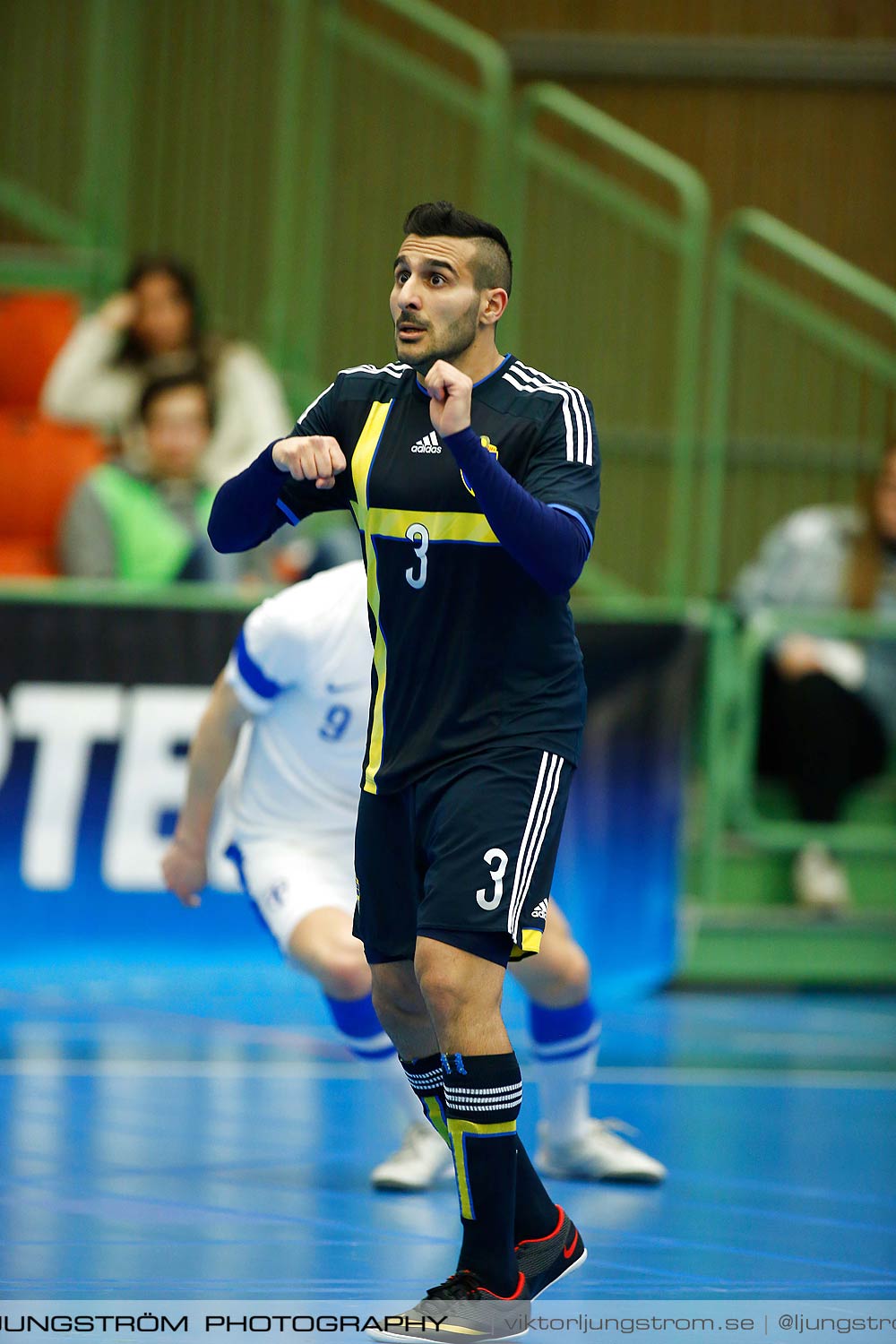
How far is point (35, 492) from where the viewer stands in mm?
8977

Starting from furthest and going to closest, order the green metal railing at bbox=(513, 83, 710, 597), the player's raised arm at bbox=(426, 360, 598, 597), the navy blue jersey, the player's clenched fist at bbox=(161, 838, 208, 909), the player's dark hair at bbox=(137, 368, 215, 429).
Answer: the green metal railing at bbox=(513, 83, 710, 597)
the player's dark hair at bbox=(137, 368, 215, 429)
the player's clenched fist at bbox=(161, 838, 208, 909)
the navy blue jersey
the player's raised arm at bbox=(426, 360, 598, 597)

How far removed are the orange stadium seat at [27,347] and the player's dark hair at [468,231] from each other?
6.60 meters

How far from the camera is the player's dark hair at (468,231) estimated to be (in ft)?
12.0

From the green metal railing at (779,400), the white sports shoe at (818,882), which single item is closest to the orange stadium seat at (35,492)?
the green metal railing at (779,400)

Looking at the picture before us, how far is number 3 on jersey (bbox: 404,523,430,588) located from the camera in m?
3.65

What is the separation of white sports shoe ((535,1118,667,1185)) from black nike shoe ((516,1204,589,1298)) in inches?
45.9

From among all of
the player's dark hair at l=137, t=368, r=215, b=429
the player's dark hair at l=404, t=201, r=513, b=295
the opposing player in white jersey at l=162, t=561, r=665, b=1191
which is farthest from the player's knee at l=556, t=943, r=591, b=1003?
the player's dark hair at l=137, t=368, r=215, b=429

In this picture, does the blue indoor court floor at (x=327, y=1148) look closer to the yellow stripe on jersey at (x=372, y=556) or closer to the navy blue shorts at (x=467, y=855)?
the navy blue shorts at (x=467, y=855)

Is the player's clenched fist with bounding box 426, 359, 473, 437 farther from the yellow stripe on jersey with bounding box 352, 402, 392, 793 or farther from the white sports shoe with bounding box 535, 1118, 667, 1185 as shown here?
the white sports shoe with bounding box 535, 1118, 667, 1185

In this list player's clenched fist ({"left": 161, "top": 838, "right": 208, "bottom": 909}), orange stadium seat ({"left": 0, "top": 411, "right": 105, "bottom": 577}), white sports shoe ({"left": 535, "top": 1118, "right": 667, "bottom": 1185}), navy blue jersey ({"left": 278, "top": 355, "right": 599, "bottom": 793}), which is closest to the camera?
navy blue jersey ({"left": 278, "top": 355, "right": 599, "bottom": 793})

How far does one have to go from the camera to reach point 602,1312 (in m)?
3.80

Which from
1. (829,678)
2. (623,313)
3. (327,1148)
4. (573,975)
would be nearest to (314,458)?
(573,975)

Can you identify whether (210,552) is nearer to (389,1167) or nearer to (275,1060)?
(275,1060)

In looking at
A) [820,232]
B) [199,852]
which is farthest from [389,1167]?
[820,232]
